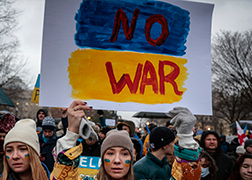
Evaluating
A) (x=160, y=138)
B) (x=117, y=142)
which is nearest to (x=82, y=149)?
(x=117, y=142)

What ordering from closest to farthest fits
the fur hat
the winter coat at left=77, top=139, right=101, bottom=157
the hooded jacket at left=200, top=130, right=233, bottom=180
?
the fur hat
the winter coat at left=77, top=139, right=101, bottom=157
the hooded jacket at left=200, top=130, right=233, bottom=180

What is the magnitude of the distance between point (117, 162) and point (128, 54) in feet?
4.43

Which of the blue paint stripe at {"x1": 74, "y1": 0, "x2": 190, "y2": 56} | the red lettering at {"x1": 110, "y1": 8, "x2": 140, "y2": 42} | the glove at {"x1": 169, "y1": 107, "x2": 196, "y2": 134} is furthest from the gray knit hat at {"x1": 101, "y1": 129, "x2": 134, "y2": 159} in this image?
the red lettering at {"x1": 110, "y1": 8, "x2": 140, "y2": 42}

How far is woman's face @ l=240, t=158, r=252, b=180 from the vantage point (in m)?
3.62

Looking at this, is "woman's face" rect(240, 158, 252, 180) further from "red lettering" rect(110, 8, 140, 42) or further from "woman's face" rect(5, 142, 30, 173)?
"woman's face" rect(5, 142, 30, 173)

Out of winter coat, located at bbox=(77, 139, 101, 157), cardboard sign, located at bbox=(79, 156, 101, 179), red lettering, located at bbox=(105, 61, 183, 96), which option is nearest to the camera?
red lettering, located at bbox=(105, 61, 183, 96)

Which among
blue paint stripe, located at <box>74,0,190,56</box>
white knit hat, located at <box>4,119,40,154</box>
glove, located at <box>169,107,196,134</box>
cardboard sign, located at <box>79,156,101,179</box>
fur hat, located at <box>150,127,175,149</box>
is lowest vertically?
cardboard sign, located at <box>79,156,101,179</box>

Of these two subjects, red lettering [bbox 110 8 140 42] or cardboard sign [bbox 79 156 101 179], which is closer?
red lettering [bbox 110 8 140 42]

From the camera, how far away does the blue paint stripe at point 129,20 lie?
2.98 m

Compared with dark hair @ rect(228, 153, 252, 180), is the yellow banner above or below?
above

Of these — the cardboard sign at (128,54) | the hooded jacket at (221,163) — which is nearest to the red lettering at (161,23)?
the cardboard sign at (128,54)

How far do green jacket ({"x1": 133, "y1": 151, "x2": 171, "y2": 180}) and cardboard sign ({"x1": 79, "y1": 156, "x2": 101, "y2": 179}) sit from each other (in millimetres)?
1174

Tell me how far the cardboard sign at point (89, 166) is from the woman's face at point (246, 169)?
2306mm

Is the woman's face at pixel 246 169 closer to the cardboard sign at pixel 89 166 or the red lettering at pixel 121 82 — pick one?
the red lettering at pixel 121 82
